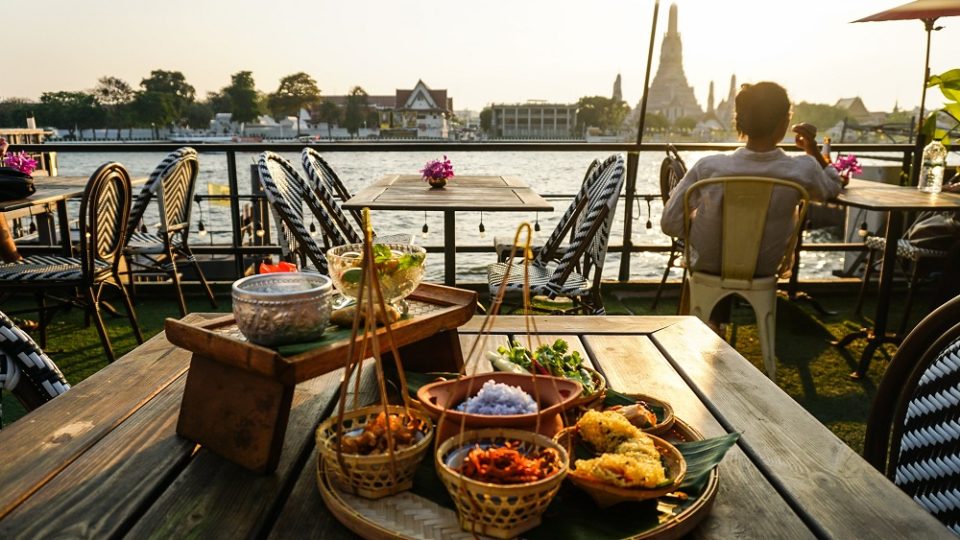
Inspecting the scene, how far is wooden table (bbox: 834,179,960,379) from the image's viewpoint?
3.41 meters

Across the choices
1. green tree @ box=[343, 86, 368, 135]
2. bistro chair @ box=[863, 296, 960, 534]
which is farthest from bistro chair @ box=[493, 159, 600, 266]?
green tree @ box=[343, 86, 368, 135]

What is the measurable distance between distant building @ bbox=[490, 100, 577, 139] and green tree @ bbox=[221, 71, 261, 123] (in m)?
18.3

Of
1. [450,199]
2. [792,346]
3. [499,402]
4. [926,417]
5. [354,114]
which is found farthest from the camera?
[354,114]

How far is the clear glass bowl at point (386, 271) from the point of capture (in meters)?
1.14

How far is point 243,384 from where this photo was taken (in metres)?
1.01

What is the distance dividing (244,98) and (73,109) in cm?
1386

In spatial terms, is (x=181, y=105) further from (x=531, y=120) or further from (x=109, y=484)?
(x=109, y=484)

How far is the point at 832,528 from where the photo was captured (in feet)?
2.71

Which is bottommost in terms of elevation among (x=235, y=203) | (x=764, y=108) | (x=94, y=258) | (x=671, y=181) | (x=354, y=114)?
(x=94, y=258)

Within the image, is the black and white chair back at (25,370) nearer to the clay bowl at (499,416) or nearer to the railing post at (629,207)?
the clay bowl at (499,416)

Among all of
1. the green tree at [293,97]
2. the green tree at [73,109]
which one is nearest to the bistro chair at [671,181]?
the green tree at [73,109]

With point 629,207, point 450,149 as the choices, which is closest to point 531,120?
point 629,207

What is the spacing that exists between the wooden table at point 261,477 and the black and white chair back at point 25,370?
11 centimetres

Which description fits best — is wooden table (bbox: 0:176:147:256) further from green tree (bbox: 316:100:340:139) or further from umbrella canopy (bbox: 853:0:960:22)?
green tree (bbox: 316:100:340:139)
